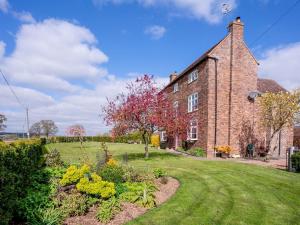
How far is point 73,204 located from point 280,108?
782 inches

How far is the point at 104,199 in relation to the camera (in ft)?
31.1

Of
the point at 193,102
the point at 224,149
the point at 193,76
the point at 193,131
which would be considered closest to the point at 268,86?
the point at 193,76

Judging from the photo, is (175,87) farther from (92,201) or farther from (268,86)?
(92,201)

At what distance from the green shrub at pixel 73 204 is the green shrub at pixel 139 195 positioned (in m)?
1.60

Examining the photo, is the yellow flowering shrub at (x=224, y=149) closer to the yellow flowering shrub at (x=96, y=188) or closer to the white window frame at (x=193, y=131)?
the white window frame at (x=193, y=131)

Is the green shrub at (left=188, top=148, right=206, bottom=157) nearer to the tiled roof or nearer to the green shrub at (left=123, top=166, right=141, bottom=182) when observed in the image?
the tiled roof

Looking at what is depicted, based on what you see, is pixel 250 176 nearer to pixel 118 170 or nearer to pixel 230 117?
pixel 118 170

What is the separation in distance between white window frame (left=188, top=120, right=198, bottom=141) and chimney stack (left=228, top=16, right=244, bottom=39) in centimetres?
957

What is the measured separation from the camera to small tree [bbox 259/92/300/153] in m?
22.5

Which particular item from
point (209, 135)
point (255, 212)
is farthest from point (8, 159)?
point (209, 135)

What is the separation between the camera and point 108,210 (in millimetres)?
8336

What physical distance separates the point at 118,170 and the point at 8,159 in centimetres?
420

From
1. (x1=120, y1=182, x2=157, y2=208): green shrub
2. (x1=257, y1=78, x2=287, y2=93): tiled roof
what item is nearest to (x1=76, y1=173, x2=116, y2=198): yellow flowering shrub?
(x1=120, y1=182, x2=157, y2=208): green shrub

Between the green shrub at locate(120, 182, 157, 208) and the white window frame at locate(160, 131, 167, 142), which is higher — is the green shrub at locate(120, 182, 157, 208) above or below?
below
